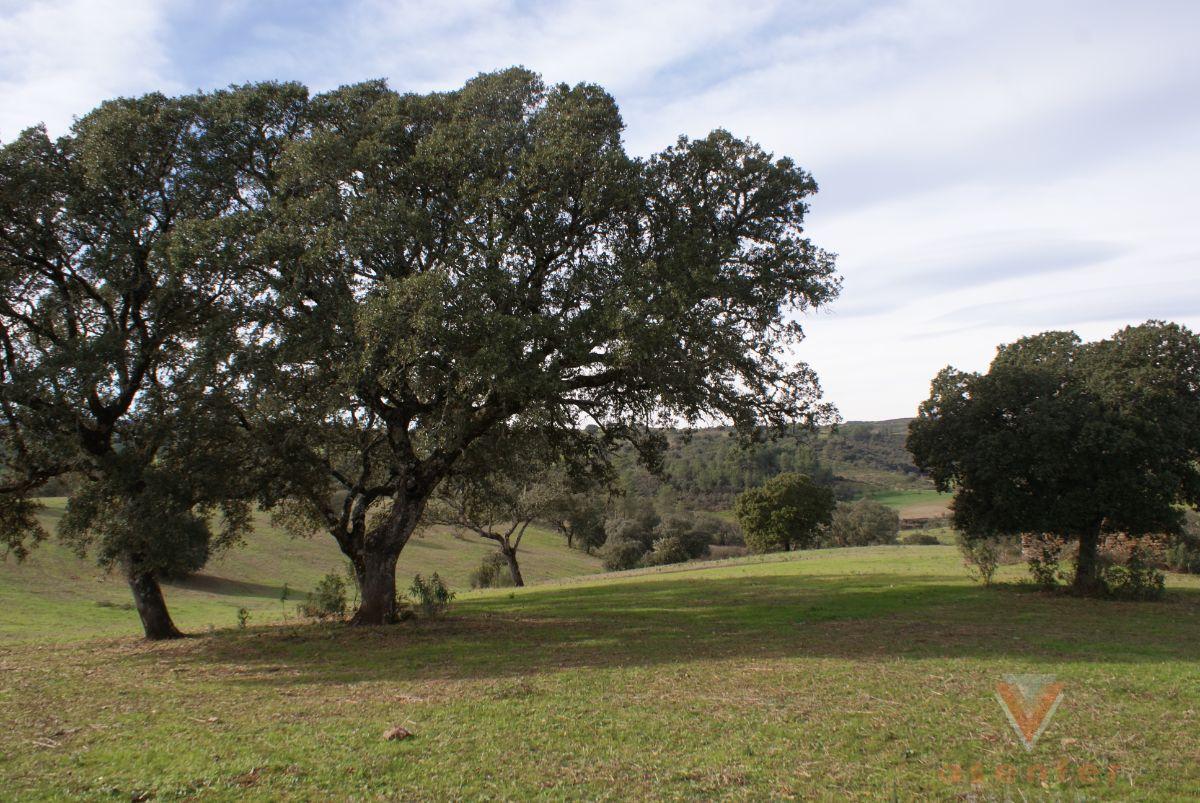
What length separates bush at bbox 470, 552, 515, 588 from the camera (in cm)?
4853

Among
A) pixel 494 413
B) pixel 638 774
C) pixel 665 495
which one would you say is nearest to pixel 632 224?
pixel 494 413

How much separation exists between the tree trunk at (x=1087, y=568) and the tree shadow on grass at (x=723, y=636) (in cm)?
108

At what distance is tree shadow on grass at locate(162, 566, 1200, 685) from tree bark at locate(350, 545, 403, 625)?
23.4 inches

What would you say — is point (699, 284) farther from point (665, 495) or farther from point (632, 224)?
point (665, 495)

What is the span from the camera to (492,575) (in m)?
48.9

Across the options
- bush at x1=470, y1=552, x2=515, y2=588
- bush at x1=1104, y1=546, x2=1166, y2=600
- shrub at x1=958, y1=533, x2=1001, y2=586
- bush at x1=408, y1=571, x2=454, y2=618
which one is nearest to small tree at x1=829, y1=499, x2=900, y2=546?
bush at x1=470, y1=552, x2=515, y2=588

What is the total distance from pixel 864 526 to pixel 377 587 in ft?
229

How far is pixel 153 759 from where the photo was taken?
299 inches

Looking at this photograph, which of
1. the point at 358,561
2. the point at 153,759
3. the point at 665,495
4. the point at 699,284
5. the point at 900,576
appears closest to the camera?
the point at 153,759

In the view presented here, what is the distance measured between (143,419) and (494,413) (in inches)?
296

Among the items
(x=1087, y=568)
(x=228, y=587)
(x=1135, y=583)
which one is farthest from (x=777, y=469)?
(x=1135, y=583)

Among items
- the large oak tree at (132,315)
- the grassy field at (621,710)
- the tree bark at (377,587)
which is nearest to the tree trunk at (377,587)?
the tree bark at (377,587)

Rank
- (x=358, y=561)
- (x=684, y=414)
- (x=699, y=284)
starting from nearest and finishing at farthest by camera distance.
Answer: (x=699, y=284)
(x=684, y=414)
(x=358, y=561)

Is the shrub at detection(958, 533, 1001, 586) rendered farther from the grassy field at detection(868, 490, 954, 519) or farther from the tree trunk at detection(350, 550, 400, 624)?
the grassy field at detection(868, 490, 954, 519)
